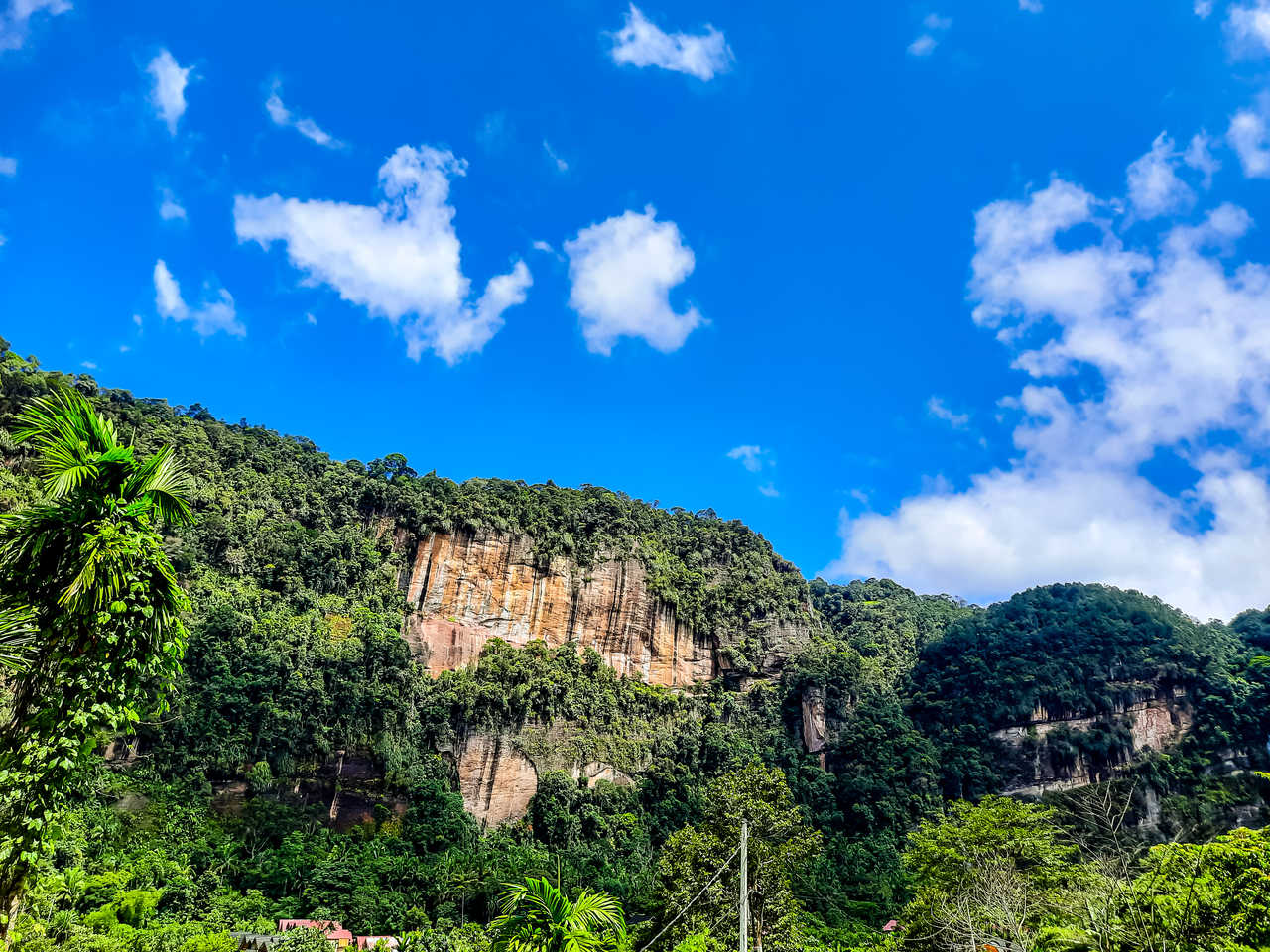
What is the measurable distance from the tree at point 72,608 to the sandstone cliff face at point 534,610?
4730 cm

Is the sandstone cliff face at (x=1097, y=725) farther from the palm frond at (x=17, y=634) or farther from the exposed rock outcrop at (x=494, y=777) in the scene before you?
the palm frond at (x=17, y=634)

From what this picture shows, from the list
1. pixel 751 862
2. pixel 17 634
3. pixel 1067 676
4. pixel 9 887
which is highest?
pixel 1067 676

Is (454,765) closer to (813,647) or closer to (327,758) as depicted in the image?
(327,758)

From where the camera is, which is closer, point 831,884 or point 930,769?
point 831,884

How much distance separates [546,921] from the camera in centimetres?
1105

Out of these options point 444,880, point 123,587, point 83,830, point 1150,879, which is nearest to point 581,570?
point 444,880

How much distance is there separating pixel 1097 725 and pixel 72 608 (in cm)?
6551

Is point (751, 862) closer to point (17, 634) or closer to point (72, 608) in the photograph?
point (72, 608)

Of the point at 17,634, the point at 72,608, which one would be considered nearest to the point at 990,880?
the point at 72,608

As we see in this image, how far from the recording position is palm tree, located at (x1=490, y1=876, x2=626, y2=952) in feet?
35.3

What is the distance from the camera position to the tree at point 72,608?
225 inches

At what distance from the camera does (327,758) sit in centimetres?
4256

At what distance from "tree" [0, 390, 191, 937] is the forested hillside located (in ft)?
53.0

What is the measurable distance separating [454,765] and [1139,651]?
51610mm
